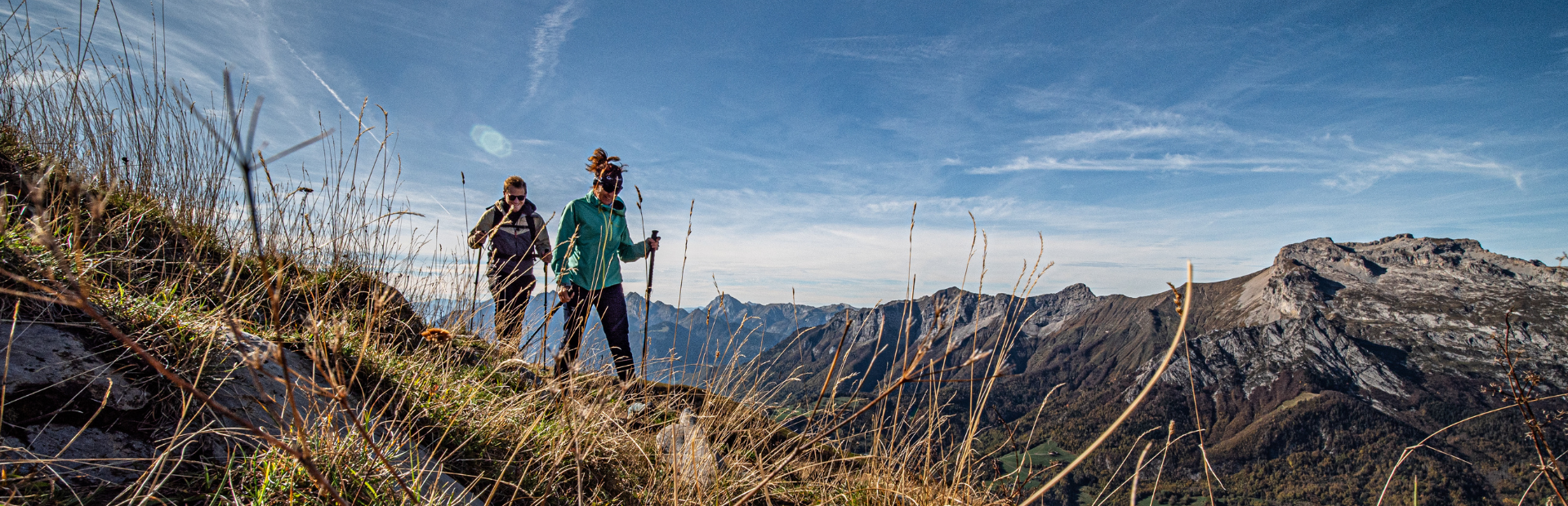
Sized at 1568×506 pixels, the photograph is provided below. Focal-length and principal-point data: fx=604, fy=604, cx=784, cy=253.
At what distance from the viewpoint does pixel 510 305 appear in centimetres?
441

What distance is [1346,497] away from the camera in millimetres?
101312

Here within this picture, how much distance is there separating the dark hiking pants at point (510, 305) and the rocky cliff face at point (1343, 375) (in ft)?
305

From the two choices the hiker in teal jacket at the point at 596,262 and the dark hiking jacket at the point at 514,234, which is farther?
the dark hiking jacket at the point at 514,234

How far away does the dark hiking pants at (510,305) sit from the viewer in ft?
11.9

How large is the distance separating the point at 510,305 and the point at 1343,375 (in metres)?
202

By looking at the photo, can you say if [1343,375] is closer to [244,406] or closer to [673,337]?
[673,337]

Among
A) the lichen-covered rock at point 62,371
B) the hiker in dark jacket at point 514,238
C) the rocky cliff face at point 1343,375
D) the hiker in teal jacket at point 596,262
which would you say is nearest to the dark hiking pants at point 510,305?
the hiker in dark jacket at point 514,238

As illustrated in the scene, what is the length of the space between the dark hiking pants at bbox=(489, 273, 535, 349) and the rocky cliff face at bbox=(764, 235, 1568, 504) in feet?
305

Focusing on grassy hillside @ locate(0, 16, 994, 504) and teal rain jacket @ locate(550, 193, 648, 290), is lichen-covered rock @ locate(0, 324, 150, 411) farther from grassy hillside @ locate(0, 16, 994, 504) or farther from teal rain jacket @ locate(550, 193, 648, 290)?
teal rain jacket @ locate(550, 193, 648, 290)

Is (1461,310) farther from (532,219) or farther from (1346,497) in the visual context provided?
(532,219)

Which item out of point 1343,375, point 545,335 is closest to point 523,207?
point 545,335

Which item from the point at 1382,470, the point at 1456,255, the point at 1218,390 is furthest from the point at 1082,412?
the point at 1456,255

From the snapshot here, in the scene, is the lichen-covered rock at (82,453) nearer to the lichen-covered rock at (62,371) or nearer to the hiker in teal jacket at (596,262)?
the lichen-covered rock at (62,371)

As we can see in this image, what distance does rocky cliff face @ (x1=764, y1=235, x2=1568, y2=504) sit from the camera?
11431 cm
